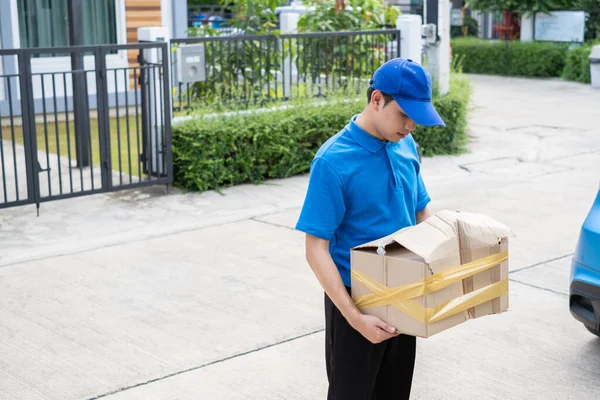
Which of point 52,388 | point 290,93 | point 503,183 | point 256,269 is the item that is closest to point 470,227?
point 52,388

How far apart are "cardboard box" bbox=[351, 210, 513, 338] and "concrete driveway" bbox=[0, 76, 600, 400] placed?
163 centimetres

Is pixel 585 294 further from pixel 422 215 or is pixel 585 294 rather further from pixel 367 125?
pixel 367 125

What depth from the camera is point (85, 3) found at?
47.4 feet

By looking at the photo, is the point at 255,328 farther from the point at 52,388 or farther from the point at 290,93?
the point at 290,93

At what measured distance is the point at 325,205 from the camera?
119 inches

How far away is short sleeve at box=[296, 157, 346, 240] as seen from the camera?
3023 millimetres

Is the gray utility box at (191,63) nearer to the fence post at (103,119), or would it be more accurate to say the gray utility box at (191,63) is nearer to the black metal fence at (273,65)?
the black metal fence at (273,65)

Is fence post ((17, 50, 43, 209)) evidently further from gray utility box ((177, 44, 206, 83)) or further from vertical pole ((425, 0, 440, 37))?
vertical pole ((425, 0, 440, 37))

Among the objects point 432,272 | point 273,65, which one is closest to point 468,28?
point 273,65

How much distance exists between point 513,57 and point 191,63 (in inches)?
599

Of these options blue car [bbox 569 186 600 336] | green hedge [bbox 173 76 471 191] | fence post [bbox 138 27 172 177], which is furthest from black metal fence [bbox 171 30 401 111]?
blue car [bbox 569 186 600 336]

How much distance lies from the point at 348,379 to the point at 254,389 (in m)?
1.53

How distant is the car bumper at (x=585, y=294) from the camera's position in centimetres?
443

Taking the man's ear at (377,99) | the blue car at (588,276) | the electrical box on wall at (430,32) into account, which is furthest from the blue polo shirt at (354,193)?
the electrical box on wall at (430,32)
